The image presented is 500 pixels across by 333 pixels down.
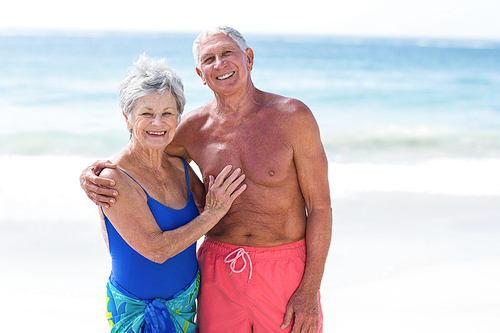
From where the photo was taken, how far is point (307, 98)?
54.3 feet

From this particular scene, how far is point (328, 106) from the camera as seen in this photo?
1578 centimetres

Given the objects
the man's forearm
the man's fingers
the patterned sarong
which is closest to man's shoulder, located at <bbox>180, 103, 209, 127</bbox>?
the man's fingers

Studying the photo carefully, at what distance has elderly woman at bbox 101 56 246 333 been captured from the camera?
2250 millimetres

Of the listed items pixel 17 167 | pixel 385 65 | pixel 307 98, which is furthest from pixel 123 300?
pixel 385 65

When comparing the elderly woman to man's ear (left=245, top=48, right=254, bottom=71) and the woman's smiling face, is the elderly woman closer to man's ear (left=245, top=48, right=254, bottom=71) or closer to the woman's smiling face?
the woman's smiling face

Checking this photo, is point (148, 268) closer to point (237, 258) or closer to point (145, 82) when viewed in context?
point (237, 258)

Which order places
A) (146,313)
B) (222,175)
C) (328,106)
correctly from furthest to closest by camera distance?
(328,106), (222,175), (146,313)

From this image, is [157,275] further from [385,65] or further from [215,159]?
[385,65]

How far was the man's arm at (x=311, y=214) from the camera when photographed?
252 centimetres

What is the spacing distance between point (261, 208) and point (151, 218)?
65cm

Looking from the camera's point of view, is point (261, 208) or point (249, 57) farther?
point (249, 57)

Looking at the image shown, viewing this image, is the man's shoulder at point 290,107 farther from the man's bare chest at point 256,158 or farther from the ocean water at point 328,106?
the ocean water at point 328,106

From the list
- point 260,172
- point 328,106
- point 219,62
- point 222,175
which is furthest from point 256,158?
point 328,106

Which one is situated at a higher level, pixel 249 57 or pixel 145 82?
pixel 249 57
